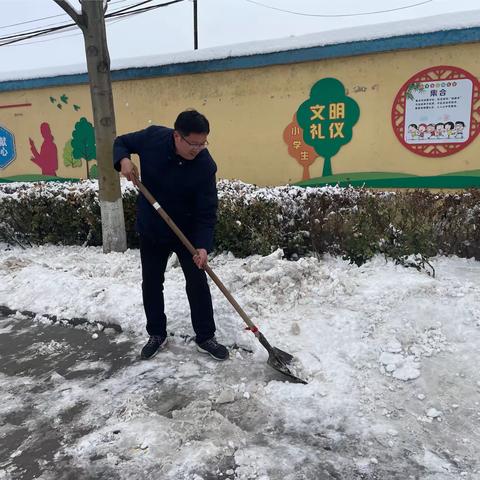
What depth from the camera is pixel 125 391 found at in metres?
3.03

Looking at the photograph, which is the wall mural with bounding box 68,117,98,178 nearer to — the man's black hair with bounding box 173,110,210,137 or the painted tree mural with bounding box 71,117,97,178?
the painted tree mural with bounding box 71,117,97,178

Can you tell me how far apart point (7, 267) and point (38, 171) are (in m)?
5.11

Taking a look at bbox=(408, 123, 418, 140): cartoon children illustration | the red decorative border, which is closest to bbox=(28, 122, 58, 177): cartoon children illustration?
the red decorative border

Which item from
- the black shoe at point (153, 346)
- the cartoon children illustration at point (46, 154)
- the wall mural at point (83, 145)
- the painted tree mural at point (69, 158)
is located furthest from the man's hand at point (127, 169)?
the cartoon children illustration at point (46, 154)

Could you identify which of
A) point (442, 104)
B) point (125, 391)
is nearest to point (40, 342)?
point (125, 391)

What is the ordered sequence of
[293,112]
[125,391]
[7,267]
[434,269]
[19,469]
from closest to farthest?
[19,469], [125,391], [434,269], [7,267], [293,112]

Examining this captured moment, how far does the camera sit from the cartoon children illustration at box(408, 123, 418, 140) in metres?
6.28

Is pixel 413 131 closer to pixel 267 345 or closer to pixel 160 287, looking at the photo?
pixel 267 345

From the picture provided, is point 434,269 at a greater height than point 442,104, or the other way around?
point 442,104

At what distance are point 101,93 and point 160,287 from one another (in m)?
2.85

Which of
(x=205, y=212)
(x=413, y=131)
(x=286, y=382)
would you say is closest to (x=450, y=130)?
(x=413, y=131)

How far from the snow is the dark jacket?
3.11 feet

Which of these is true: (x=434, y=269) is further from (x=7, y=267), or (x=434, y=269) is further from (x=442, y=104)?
(x=7, y=267)

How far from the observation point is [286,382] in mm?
3020
